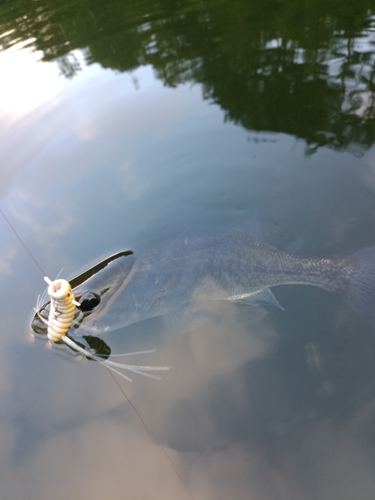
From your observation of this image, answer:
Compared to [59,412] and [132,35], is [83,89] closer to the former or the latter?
[132,35]

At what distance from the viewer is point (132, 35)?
9414 millimetres

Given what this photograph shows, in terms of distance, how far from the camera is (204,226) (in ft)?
14.8

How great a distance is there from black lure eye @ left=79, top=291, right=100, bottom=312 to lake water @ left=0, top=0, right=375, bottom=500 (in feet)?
1.11

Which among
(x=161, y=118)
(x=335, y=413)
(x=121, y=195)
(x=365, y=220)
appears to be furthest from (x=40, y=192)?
(x=335, y=413)

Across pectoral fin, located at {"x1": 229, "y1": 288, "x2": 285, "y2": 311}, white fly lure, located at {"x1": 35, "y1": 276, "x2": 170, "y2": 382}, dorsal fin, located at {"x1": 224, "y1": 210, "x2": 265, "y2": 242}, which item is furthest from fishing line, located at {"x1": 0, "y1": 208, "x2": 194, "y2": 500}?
dorsal fin, located at {"x1": 224, "y1": 210, "x2": 265, "y2": 242}

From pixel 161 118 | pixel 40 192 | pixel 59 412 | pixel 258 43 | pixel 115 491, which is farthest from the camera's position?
pixel 258 43

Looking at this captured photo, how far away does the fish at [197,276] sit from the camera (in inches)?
134

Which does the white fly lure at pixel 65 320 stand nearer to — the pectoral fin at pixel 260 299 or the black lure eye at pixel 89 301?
the black lure eye at pixel 89 301

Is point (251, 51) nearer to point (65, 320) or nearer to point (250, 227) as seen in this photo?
point (250, 227)

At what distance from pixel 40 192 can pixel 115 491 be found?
420cm

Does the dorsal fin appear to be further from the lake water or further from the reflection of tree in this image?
the reflection of tree

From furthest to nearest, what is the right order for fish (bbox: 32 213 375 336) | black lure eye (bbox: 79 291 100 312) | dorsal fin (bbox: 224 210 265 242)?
dorsal fin (bbox: 224 210 265 242) → black lure eye (bbox: 79 291 100 312) → fish (bbox: 32 213 375 336)

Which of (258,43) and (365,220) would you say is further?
(258,43)

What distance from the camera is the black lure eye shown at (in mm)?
3566
